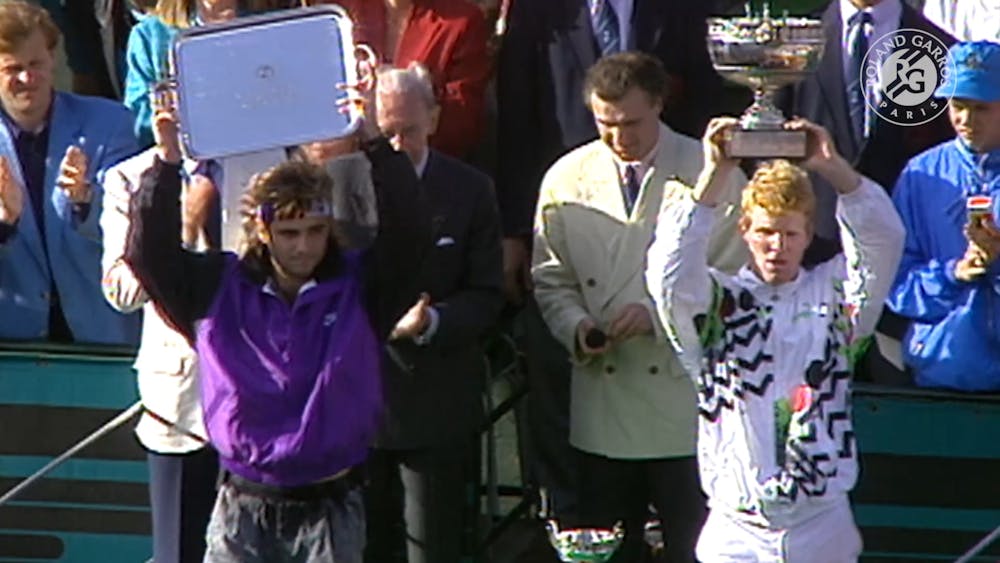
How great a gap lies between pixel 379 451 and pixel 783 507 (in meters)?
1.47

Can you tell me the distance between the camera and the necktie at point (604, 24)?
8.88 m

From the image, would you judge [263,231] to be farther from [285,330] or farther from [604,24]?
Answer: [604,24]

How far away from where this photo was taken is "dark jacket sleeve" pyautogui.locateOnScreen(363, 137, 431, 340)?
7.67m

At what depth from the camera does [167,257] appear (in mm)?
7699

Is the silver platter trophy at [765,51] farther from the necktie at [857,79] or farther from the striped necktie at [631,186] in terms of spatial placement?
the necktie at [857,79]

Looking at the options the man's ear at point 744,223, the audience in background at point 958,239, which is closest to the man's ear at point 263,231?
the man's ear at point 744,223

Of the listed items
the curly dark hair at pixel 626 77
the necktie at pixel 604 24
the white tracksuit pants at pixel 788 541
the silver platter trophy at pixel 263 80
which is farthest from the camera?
the necktie at pixel 604 24

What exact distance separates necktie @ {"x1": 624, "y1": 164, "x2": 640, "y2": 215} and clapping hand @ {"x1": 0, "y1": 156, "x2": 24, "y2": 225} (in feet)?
6.55

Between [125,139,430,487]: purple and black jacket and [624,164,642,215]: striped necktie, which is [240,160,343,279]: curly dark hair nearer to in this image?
[125,139,430,487]: purple and black jacket

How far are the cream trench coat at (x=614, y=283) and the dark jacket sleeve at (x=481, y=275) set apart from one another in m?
0.13

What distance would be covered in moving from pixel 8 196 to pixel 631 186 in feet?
6.65

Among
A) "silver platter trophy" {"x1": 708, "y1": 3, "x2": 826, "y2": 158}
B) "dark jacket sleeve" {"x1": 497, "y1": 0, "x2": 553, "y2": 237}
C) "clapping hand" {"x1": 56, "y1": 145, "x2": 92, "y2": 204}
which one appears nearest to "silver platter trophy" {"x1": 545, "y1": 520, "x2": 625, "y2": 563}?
"dark jacket sleeve" {"x1": 497, "y1": 0, "x2": 553, "y2": 237}

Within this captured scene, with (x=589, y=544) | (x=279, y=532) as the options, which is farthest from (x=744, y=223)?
(x=279, y=532)

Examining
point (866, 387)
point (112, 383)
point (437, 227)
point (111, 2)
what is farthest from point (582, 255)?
point (111, 2)
